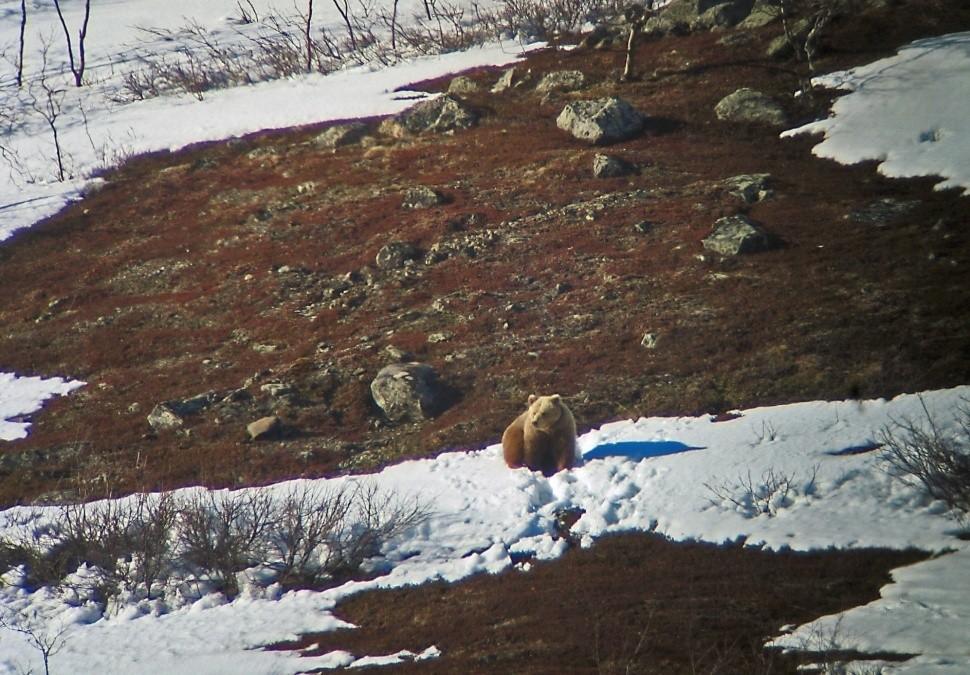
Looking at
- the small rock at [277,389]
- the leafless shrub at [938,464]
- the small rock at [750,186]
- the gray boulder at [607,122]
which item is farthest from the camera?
the gray boulder at [607,122]

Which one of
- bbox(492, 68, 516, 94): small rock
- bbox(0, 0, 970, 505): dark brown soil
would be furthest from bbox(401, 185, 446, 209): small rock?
bbox(492, 68, 516, 94): small rock

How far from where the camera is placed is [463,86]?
1302 inches

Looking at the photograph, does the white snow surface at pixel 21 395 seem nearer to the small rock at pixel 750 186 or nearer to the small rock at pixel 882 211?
the small rock at pixel 750 186

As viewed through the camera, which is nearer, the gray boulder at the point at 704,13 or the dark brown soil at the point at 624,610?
the dark brown soil at the point at 624,610

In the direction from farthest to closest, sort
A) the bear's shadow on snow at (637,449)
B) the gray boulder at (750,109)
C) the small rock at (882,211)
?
the gray boulder at (750,109) < the small rock at (882,211) < the bear's shadow on snow at (637,449)

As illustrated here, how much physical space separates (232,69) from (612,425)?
129ft

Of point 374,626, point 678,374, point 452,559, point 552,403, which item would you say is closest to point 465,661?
point 374,626

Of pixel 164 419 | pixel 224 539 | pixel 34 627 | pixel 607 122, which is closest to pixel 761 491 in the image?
pixel 224 539

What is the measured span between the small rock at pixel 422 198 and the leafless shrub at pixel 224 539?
1354cm

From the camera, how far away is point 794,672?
21.0ft

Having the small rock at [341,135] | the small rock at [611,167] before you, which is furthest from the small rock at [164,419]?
the small rock at [341,135]

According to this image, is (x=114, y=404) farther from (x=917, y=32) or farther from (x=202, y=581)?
A: (x=917, y=32)

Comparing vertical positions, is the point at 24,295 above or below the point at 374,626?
above

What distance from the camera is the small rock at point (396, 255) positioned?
71.6ft
